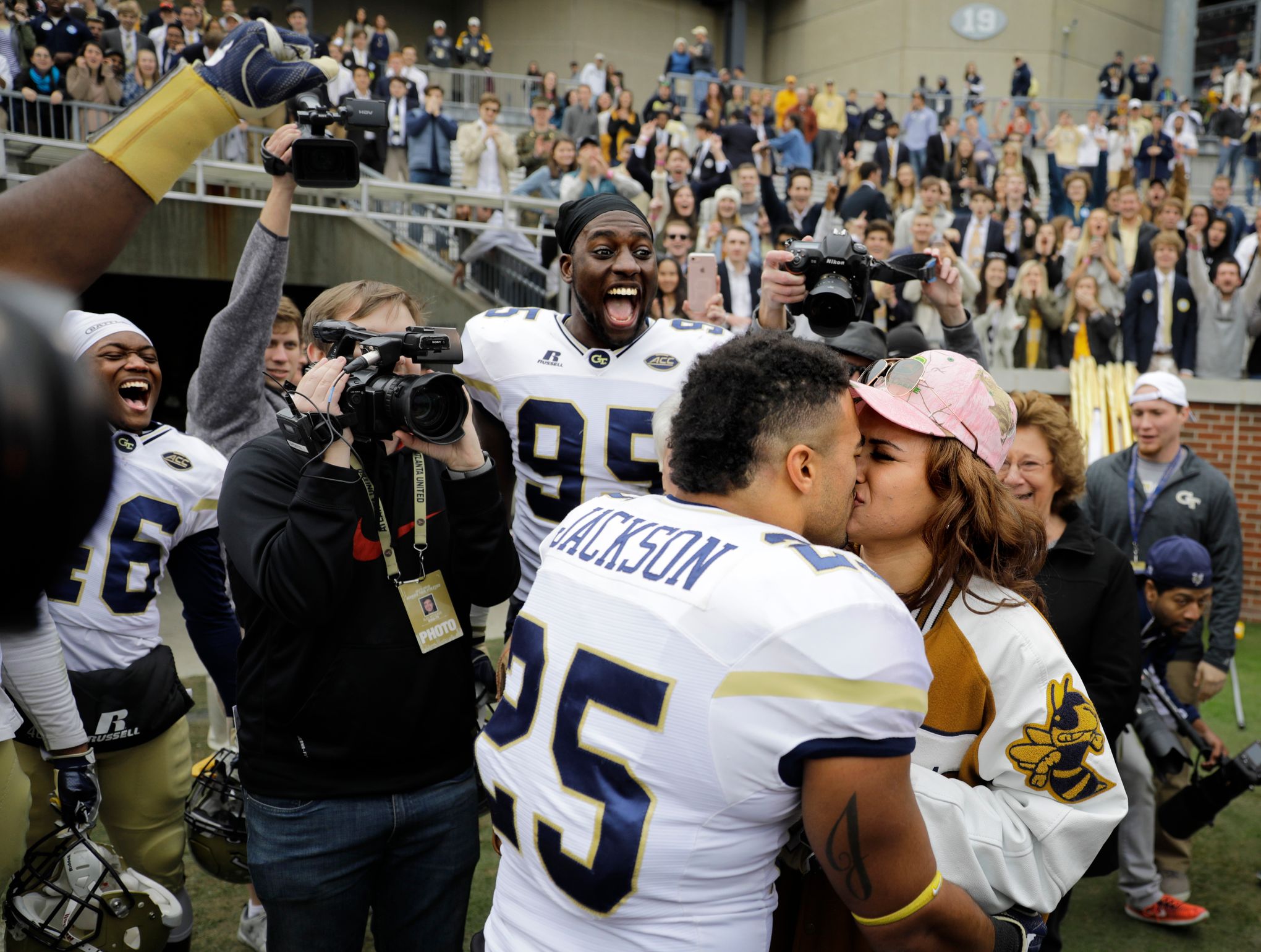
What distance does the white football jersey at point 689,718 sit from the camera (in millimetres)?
1548

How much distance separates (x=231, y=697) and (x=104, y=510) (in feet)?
9.91

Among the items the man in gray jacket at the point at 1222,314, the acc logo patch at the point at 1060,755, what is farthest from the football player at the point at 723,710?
the man in gray jacket at the point at 1222,314

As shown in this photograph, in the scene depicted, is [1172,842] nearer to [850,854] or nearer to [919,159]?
[850,854]

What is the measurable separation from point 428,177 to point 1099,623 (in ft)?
38.3

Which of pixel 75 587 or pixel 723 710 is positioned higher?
pixel 723 710

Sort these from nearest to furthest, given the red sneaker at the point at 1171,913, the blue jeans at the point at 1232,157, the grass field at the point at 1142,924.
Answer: the grass field at the point at 1142,924 → the red sneaker at the point at 1171,913 → the blue jeans at the point at 1232,157

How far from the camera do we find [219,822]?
132 inches

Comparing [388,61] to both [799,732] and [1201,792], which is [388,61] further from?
[799,732]

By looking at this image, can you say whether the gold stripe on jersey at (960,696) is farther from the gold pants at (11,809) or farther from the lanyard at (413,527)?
the gold pants at (11,809)

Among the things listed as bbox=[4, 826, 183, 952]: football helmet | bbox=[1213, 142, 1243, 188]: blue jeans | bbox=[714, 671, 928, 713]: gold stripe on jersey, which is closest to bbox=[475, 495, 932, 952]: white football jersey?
bbox=[714, 671, 928, 713]: gold stripe on jersey

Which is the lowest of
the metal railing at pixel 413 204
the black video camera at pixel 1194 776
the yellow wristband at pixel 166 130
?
the black video camera at pixel 1194 776

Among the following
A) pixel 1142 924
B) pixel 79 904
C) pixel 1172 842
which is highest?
pixel 79 904

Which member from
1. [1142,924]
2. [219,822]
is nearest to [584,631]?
[219,822]

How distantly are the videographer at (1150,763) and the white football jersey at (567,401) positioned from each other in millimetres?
2315
